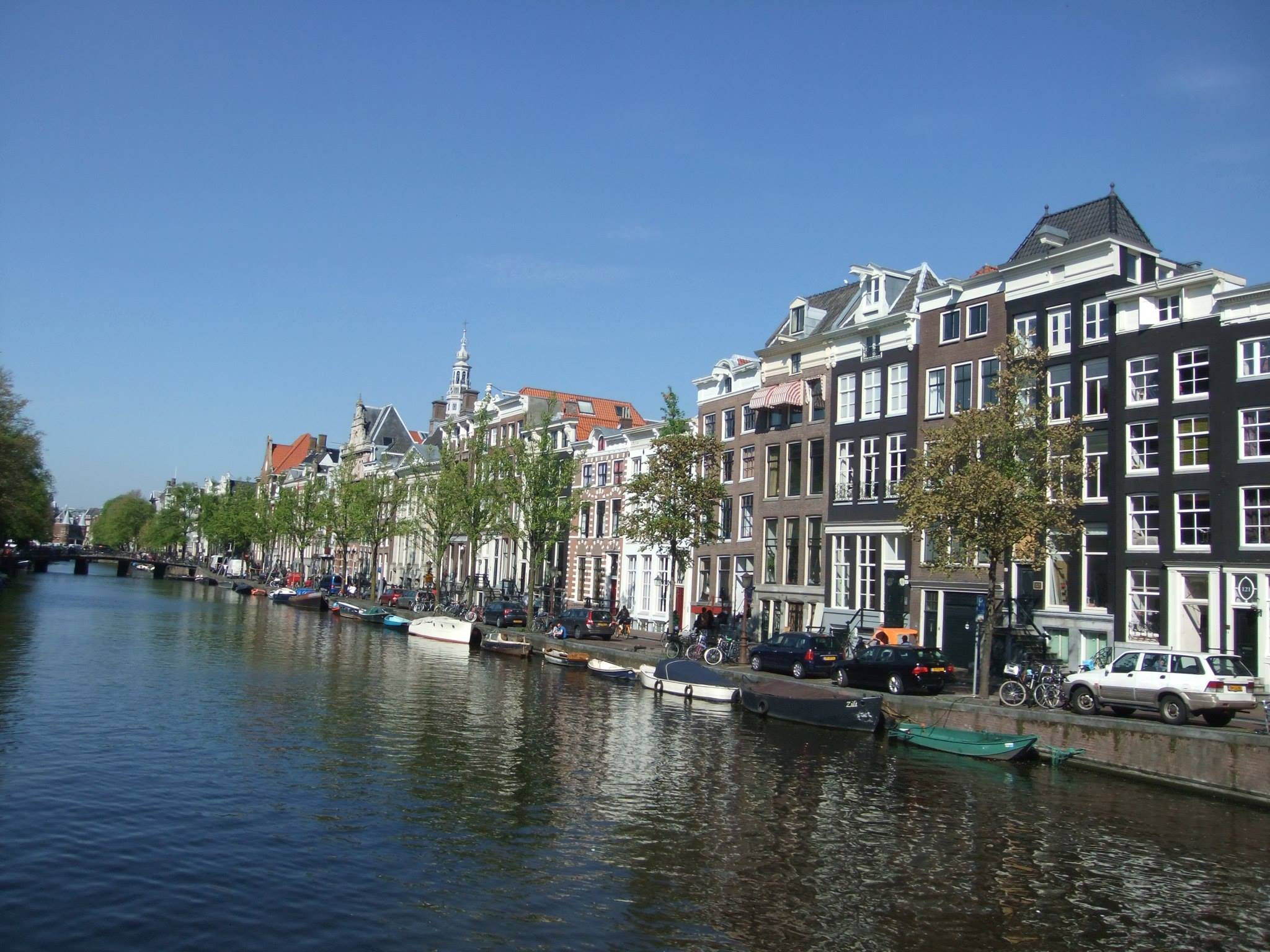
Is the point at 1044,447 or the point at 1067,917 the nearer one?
the point at 1067,917

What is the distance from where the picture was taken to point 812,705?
125ft

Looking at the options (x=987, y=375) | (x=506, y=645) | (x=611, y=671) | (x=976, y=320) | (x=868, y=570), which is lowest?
(x=611, y=671)

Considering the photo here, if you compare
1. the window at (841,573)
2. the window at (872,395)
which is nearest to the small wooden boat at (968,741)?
the window at (841,573)

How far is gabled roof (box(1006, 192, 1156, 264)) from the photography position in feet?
148

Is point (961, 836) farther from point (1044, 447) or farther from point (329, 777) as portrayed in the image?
point (1044, 447)

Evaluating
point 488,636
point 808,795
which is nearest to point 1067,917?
point 808,795

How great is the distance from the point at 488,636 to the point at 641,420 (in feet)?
128

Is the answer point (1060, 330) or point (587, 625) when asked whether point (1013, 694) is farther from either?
point (587, 625)

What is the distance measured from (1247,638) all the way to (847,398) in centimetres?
2427

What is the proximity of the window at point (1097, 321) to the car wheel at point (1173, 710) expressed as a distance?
17.7 meters

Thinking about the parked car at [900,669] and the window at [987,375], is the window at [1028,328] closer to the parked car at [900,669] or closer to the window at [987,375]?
the window at [987,375]

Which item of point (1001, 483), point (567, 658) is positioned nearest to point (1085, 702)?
point (1001, 483)

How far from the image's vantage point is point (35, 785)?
22.6 meters

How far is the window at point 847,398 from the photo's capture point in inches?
2218
